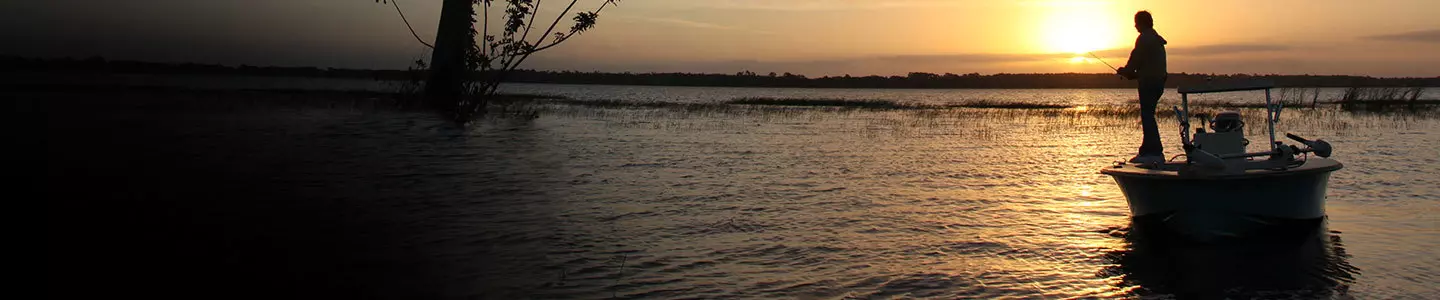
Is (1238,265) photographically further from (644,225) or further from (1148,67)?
(644,225)

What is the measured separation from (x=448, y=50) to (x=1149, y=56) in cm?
2591

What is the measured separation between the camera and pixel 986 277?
8.96m

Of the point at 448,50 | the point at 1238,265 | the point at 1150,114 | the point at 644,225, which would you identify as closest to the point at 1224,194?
the point at 1238,265

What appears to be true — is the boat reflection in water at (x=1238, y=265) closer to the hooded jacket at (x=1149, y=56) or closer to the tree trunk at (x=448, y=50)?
the hooded jacket at (x=1149, y=56)

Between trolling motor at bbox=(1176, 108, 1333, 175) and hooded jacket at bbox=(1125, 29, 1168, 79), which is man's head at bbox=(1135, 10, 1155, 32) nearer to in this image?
hooded jacket at bbox=(1125, 29, 1168, 79)

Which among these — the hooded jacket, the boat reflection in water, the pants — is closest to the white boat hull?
the boat reflection in water

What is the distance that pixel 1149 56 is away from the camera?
12781 mm

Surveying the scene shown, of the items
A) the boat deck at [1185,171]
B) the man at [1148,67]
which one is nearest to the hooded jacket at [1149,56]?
the man at [1148,67]

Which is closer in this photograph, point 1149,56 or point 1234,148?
point 1234,148

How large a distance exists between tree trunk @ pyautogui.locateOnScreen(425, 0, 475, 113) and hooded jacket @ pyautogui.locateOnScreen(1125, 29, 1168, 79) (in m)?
24.1

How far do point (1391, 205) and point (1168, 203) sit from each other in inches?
192

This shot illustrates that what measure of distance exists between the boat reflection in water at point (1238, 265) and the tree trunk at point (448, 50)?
25.7 m

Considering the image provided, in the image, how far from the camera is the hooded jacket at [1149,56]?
1270cm

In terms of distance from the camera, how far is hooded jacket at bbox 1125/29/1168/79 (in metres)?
12.7
